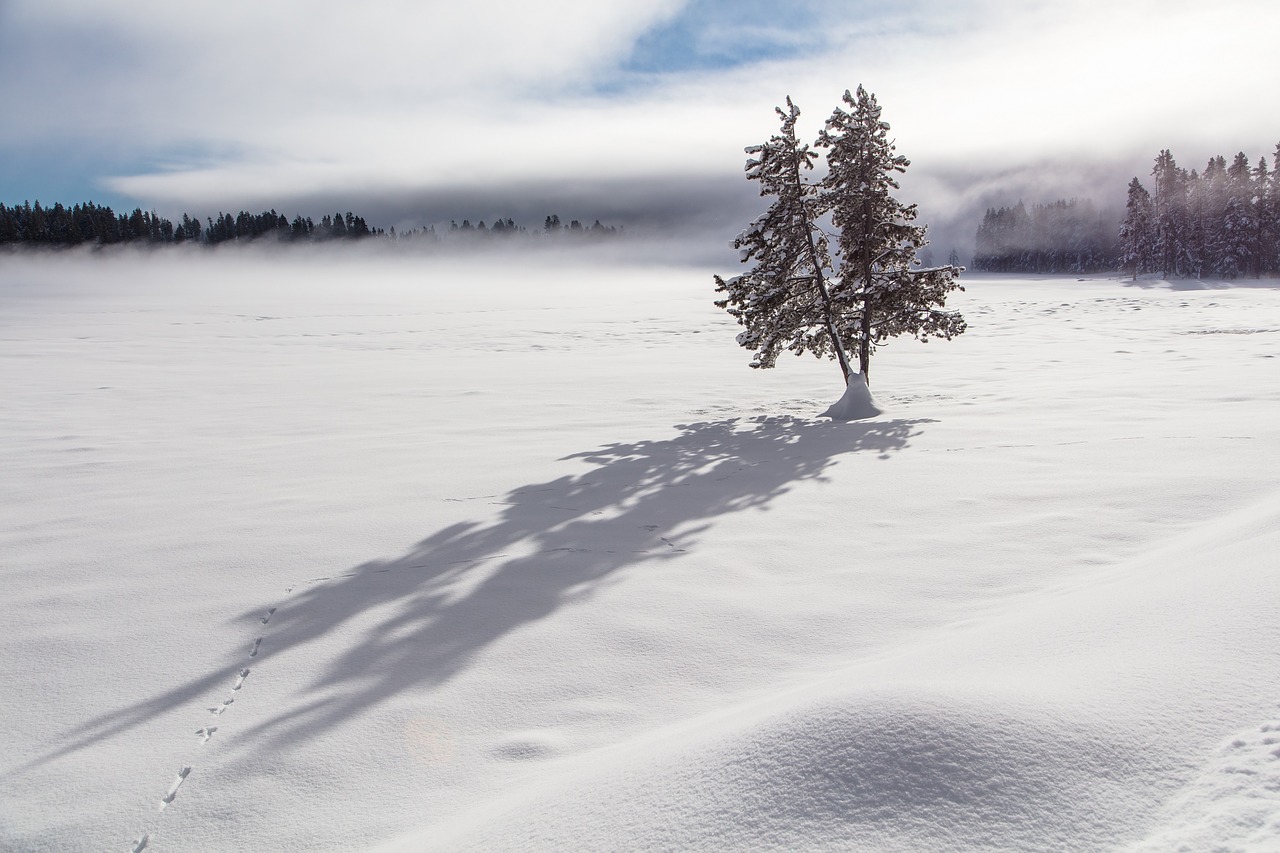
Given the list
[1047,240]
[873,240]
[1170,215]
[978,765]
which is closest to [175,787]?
[978,765]

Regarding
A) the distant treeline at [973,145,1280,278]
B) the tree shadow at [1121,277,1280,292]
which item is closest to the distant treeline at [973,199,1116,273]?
the distant treeline at [973,145,1280,278]

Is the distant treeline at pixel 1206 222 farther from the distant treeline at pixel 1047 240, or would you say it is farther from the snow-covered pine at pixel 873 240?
the snow-covered pine at pixel 873 240

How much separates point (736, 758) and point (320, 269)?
120151 mm

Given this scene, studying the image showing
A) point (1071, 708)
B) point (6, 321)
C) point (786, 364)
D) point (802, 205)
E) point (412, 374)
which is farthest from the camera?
point (6, 321)

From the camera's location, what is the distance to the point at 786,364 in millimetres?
22422

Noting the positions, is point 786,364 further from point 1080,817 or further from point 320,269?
point 320,269

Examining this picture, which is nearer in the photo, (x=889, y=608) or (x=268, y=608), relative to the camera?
(x=889, y=608)

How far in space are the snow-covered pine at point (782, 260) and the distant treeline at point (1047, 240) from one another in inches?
3882

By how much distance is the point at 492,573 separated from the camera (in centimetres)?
533

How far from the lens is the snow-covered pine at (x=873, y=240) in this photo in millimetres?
13359

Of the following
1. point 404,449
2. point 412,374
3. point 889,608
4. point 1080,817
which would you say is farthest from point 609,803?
point 412,374

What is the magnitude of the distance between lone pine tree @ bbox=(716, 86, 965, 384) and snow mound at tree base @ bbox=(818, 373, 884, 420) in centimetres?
56

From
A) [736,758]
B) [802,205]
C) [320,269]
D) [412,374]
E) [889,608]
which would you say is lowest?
[889,608]

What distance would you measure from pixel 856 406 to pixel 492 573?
28.6ft
